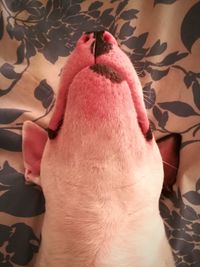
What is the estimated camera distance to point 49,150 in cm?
56

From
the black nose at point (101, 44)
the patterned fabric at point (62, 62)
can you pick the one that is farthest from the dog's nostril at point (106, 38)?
the patterned fabric at point (62, 62)

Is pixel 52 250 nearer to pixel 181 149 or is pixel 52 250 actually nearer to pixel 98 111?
pixel 98 111

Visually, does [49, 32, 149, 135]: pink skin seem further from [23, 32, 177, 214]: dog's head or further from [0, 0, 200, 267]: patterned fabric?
[0, 0, 200, 267]: patterned fabric

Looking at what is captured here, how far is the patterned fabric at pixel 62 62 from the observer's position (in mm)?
720

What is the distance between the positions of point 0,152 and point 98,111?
16.7 inches

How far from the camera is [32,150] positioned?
2.32ft

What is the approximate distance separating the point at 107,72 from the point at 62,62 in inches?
16.0

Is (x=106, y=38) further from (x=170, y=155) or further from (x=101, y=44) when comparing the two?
(x=170, y=155)

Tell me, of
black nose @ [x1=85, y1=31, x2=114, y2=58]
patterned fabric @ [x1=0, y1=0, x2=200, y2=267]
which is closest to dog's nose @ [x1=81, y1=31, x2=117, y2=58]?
black nose @ [x1=85, y1=31, x2=114, y2=58]

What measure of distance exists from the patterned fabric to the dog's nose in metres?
0.28

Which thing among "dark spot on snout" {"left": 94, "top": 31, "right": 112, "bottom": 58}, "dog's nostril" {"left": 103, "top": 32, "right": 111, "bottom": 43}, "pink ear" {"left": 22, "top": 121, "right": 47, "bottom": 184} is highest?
"dog's nostril" {"left": 103, "top": 32, "right": 111, "bottom": 43}

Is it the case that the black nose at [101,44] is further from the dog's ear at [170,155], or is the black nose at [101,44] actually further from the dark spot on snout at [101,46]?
the dog's ear at [170,155]

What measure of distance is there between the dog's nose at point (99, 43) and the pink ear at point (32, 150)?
0.29 meters

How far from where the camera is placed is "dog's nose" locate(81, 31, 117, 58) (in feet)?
1.64
